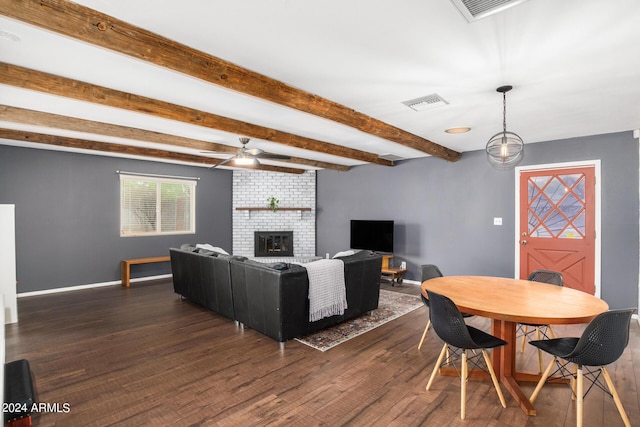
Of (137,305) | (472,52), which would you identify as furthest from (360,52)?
(137,305)

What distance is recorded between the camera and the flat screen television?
656 cm

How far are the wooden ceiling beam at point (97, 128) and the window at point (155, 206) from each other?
88.8 inches

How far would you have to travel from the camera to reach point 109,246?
20.2 ft

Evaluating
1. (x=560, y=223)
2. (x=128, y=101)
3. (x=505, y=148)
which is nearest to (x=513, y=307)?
(x=505, y=148)

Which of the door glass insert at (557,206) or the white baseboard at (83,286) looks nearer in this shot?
the door glass insert at (557,206)

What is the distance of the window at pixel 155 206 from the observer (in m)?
6.39

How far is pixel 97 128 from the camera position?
403 cm

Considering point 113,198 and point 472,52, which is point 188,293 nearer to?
point 113,198

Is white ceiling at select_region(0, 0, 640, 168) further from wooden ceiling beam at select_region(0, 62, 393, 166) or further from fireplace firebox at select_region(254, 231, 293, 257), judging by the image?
fireplace firebox at select_region(254, 231, 293, 257)

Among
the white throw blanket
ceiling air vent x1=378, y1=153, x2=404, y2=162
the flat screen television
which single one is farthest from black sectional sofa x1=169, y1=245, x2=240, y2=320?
ceiling air vent x1=378, y1=153, x2=404, y2=162

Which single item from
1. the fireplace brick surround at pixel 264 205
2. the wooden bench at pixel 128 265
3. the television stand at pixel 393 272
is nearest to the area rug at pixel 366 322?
the television stand at pixel 393 272

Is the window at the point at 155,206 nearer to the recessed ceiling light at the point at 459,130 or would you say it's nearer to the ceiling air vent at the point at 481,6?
the recessed ceiling light at the point at 459,130

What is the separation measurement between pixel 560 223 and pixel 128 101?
230 inches

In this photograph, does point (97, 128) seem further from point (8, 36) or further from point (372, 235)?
point (372, 235)
